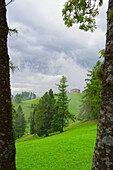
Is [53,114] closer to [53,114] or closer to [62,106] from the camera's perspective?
[53,114]

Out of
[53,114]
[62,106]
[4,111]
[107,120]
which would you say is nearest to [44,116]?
[53,114]

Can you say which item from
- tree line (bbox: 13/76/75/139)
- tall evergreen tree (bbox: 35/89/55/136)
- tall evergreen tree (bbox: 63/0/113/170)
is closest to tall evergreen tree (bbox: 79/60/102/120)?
tree line (bbox: 13/76/75/139)

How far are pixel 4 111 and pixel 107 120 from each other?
2.13 metres

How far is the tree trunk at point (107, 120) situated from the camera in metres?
1.90

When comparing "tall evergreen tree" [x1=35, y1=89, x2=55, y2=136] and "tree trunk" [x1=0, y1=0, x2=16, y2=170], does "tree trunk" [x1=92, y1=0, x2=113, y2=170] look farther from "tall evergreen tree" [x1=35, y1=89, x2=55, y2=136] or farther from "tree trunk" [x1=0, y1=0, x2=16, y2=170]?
"tall evergreen tree" [x1=35, y1=89, x2=55, y2=136]

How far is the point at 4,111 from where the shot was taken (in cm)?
269

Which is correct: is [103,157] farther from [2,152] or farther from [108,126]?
[2,152]

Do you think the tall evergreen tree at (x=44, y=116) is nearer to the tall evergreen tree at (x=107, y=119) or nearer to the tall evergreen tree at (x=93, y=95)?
the tall evergreen tree at (x=93, y=95)

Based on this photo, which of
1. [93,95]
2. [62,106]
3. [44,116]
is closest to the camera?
[93,95]

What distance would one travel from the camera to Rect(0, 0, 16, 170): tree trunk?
2609 millimetres

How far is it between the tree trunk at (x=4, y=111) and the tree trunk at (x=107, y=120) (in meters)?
1.83

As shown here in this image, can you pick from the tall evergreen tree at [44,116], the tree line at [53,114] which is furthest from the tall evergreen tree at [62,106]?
the tall evergreen tree at [44,116]

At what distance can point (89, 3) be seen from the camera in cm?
428

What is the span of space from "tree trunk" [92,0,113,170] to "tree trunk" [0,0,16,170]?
183 cm
